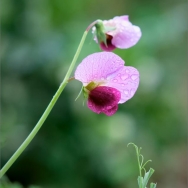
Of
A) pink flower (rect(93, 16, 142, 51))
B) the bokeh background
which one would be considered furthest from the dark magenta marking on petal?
the bokeh background

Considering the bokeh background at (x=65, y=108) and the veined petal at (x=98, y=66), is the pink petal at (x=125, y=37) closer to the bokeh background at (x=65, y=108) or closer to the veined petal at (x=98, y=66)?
the veined petal at (x=98, y=66)

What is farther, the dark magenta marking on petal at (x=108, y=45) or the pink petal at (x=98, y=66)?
the dark magenta marking on petal at (x=108, y=45)

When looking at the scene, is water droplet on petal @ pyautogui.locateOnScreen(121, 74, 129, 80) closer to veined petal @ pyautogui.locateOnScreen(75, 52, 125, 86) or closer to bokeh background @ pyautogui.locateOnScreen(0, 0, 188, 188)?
veined petal @ pyautogui.locateOnScreen(75, 52, 125, 86)

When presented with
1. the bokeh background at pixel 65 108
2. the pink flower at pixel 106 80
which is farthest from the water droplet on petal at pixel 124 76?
the bokeh background at pixel 65 108

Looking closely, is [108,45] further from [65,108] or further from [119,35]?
[65,108]

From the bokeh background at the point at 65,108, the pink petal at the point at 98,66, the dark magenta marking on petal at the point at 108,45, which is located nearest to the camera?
the pink petal at the point at 98,66

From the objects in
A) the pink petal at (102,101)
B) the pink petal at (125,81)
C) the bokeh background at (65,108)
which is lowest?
the bokeh background at (65,108)

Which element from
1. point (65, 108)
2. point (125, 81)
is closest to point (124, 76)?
point (125, 81)

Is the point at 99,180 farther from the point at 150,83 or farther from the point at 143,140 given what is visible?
the point at 150,83
